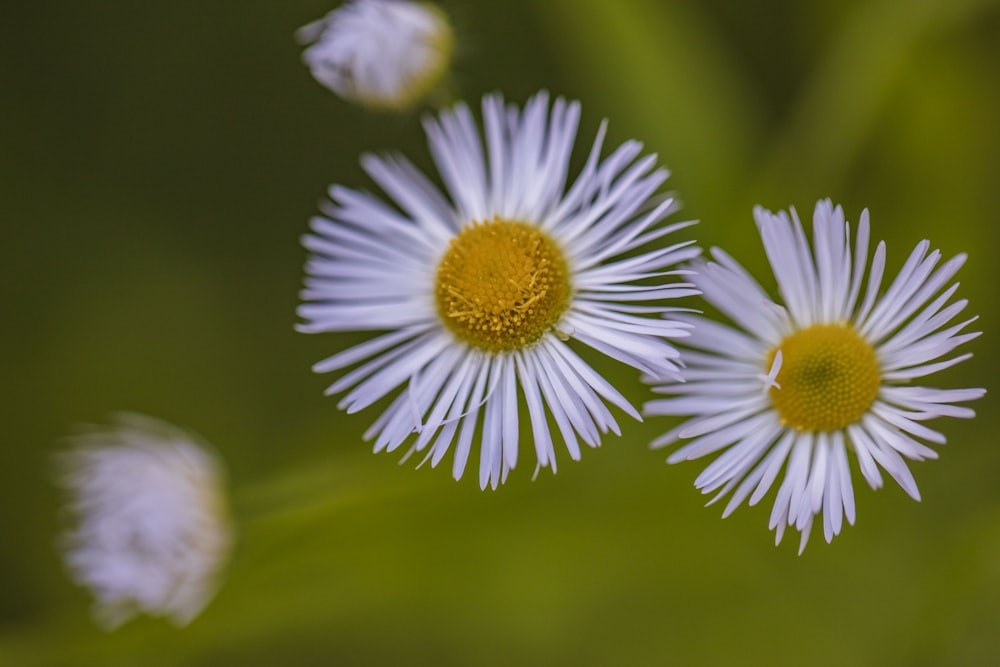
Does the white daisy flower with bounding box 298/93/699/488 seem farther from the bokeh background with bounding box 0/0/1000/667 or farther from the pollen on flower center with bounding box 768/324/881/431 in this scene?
the bokeh background with bounding box 0/0/1000/667

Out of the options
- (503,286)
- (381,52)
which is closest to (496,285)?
(503,286)

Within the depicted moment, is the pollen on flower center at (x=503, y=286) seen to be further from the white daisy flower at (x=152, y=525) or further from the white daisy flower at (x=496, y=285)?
the white daisy flower at (x=152, y=525)

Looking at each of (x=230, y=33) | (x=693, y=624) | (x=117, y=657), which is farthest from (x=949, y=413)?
(x=230, y=33)

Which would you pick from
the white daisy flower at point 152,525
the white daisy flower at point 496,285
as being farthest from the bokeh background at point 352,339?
the white daisy flower at point 496,285

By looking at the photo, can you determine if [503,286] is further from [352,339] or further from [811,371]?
[352,339]

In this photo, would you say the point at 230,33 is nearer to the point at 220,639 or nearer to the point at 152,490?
the point at 152,490

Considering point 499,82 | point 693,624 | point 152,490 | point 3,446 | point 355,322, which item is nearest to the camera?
point 355,322
